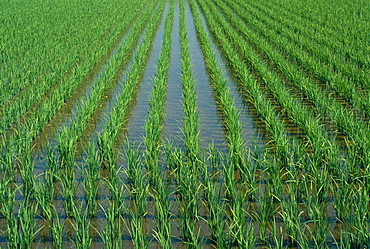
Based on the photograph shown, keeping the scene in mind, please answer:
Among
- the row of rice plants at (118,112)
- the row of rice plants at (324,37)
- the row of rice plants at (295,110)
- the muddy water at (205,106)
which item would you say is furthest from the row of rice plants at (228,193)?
the row of rice plants at (324,37)

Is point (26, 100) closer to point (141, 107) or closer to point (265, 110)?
point (141, 107)

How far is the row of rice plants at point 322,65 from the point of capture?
7.23 metres

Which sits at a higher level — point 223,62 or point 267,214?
point 223,62

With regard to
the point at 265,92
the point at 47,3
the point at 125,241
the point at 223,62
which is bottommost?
the point at 125,241

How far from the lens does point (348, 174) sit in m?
4.68

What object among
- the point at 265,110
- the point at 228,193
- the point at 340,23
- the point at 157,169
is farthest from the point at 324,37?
the point at 228,193

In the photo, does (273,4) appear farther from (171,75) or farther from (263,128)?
(263,128)

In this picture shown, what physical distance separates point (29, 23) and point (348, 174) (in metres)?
13.1

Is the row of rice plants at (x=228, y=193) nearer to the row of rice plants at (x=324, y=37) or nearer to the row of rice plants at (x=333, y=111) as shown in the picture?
the row of rice plants at (x=333, y=111)

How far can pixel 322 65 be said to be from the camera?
9547 millimetres

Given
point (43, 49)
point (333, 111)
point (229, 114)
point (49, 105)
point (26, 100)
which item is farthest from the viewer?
point (43, 49)

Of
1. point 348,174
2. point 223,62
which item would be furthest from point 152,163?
point 223,62

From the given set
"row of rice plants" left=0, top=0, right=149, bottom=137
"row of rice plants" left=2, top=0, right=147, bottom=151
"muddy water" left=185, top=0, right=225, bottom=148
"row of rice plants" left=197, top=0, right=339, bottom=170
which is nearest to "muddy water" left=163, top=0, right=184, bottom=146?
"muddy water" left=185, top=0, right=225, bottom=148

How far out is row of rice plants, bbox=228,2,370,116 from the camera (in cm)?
723
